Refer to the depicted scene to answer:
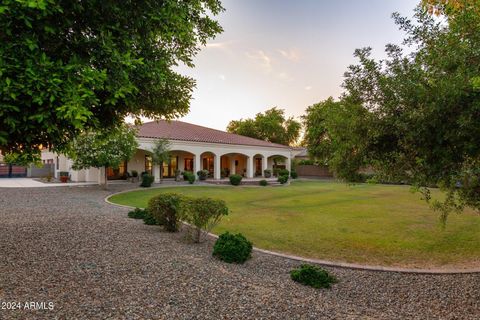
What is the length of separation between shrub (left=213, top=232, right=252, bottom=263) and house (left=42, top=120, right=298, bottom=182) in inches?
784

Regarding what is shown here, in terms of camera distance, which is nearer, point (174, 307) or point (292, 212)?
point (174, 307)

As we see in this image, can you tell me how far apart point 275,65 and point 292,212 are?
948 centimetres

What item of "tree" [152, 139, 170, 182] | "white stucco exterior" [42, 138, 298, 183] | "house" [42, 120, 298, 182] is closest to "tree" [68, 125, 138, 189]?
"tree" [152, 139, 170, 182]

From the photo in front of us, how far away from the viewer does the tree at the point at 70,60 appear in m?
2.81

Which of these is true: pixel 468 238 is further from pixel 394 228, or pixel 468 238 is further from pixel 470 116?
pixel 470 116

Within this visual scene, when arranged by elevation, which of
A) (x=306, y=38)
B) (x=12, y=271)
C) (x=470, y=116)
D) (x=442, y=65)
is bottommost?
(x=12, y=271)

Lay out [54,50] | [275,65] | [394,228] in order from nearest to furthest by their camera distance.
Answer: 1. [54,50]
2. [394,228]
3. [275,65]

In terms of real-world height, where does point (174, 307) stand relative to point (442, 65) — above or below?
below

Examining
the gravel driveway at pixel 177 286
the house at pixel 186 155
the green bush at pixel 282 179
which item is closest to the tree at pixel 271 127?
the house at pixel 186 155

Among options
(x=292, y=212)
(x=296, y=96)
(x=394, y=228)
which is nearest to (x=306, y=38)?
(x=296, y=96)

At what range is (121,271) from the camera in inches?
191

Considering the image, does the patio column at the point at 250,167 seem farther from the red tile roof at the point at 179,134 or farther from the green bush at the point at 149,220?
the green bush at the point at 149,220

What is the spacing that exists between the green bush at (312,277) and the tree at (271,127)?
49338 millimetres

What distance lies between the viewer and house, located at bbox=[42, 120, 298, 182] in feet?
86.7
